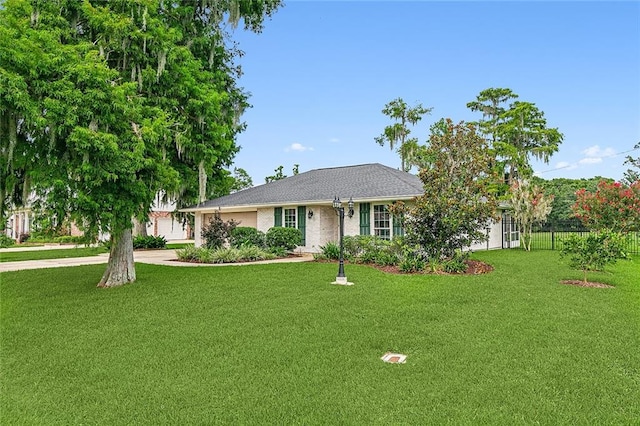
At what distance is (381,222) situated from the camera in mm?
15914

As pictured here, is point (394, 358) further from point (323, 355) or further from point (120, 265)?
point (120, 265)

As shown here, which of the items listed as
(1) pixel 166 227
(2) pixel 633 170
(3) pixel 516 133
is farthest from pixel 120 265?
(2) pixel 633 170

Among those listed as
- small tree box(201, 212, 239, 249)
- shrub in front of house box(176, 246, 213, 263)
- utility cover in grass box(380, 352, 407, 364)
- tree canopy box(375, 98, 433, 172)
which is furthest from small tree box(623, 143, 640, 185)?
utility cover in grass box(380, 352, 407, 364)

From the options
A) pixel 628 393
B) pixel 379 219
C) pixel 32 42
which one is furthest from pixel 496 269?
pixel 32 42

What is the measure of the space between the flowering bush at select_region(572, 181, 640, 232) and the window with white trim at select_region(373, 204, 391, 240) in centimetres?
906

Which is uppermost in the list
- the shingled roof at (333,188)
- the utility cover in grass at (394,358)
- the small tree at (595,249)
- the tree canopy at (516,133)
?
the tree canopy at (516,133)

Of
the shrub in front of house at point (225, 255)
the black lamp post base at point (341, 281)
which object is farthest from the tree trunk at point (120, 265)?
the black lamp post base at point (341, 281)

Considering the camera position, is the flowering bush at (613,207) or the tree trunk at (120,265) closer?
the tree trunk at (120,265)

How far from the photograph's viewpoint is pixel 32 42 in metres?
7.17

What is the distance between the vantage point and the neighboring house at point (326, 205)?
52.2ft

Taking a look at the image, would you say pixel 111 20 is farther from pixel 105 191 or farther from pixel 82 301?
pixel 82 301

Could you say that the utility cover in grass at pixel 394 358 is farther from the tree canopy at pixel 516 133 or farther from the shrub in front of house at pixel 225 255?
the tree canopy at pixel 516 133

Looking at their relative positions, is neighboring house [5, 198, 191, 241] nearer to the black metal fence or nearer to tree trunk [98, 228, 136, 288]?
tree trunk [98, 228, 136, 288]

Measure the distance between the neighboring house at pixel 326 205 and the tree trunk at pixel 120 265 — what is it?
26.7 feet
